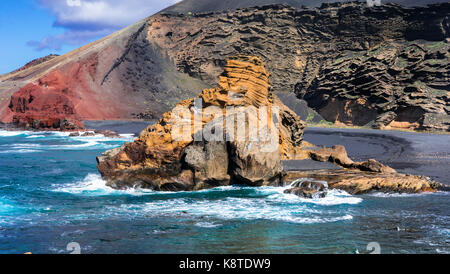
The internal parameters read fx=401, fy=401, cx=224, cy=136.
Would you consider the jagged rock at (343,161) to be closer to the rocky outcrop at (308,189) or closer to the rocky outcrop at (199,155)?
the rocky outcrop at (308,189)

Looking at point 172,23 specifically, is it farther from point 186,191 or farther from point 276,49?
point 186,191

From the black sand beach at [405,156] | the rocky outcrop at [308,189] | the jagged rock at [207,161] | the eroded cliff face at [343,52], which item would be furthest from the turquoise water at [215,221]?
the eroded cliff face at [343,52]

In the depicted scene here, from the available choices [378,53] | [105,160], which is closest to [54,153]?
[105,160]

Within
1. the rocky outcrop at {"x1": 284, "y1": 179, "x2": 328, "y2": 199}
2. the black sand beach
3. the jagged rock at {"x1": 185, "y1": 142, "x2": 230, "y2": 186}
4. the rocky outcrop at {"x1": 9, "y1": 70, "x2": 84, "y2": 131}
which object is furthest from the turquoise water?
the rocky outcrop at {"x1": 9, "y1": 70, "x2": 84, "y2": 131}

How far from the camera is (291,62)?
75.8m

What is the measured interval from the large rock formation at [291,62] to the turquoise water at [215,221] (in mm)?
37005

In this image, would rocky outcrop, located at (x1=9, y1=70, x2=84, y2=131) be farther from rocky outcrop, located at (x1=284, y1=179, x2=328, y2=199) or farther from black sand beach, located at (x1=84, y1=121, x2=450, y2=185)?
rocky outcrop, located at (x1=284, y1=179, x2=328, y2=199)

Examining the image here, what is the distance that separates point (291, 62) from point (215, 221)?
68.9 metres

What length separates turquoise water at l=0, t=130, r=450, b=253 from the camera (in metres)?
8.07

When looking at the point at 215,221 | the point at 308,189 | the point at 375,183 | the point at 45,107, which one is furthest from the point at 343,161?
the point at 45,107

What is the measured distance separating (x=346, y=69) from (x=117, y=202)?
51863 mm

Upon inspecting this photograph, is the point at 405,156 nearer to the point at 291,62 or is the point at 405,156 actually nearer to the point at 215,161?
the point at 215,161

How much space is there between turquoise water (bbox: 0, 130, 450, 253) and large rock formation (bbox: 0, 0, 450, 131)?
37.0 meters

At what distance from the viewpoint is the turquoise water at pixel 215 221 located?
807 cm
